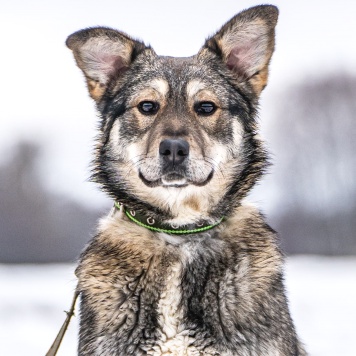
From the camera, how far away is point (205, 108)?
13.4ft

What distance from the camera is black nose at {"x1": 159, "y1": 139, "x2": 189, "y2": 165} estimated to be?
3762 millimetres

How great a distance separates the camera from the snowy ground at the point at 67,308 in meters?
7.32

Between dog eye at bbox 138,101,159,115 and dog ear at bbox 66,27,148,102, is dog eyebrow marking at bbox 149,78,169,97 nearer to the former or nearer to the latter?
dog eye at bbox 138,101,159,115

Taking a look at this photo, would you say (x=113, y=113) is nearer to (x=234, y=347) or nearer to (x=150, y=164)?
(x=150, y=164)

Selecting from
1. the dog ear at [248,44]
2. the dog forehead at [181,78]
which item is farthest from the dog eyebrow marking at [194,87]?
the dog ear at [248,44]

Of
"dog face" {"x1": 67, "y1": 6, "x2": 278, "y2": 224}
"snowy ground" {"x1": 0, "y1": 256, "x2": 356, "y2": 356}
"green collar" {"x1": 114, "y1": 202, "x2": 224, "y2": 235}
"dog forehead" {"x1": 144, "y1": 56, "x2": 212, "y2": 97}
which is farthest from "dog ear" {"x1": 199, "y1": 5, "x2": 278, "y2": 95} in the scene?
"snowy ground" {"x1": 0, "y1": 256, "x2": 356, "y2": 356}

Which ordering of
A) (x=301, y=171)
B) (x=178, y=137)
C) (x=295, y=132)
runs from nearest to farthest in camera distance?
(x=178, y=137) → (x=301, y=171) → (x=295, y=132)

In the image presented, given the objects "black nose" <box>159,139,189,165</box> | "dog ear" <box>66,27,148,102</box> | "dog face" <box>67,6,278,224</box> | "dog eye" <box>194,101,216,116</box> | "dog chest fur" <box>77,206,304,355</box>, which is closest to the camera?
"dog chest fur" <box>77,206,304,355</box>

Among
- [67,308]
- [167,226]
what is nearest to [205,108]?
[167,226]

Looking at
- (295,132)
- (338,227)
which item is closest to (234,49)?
(338,227)

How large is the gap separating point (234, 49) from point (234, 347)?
1814 millimetres

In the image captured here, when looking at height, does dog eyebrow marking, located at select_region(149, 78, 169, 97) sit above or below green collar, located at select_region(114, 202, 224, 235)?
above

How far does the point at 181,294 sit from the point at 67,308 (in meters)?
6.53

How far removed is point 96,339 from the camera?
12.0ft
